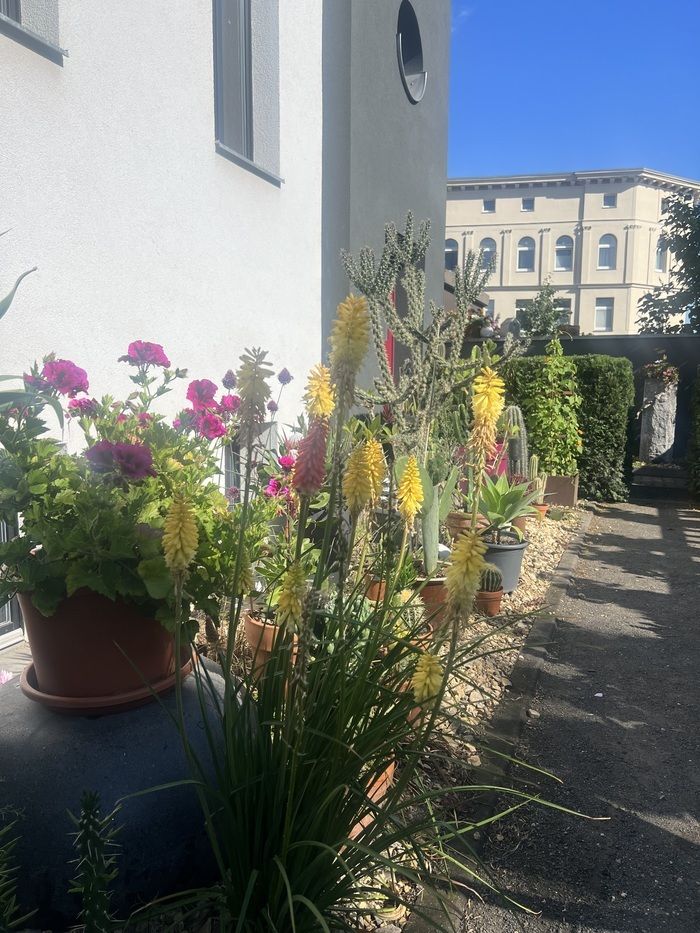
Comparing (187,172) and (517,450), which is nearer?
(187,172)

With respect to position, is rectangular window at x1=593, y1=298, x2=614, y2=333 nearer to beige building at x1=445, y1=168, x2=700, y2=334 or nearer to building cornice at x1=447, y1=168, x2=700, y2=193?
beige building at x1=445, y1=168, x2=700, y2=334

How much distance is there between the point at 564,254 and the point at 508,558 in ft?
156

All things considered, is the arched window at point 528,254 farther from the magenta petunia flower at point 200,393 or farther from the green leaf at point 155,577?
the green leaf at point 155,577

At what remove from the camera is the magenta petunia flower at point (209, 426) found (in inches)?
132

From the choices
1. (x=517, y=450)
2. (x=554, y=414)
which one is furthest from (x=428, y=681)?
(x=554, y=414)

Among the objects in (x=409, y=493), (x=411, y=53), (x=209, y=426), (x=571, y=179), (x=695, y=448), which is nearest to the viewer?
(x=409, y=493)

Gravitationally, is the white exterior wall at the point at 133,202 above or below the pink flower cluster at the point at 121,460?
above

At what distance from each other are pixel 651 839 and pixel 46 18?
4.37m

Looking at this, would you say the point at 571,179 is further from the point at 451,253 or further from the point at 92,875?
the point at 92,875

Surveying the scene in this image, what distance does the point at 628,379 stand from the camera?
9609 mm

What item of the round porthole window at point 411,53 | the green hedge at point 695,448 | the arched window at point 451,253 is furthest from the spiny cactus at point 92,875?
the arched window at point 451,253

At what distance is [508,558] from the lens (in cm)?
495

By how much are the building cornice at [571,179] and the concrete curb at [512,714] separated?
4612 centimetres

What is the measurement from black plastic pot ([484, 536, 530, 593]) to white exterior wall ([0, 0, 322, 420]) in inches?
91.5
